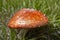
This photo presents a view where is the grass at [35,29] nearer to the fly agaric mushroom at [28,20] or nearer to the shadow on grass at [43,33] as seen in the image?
the shadow on grass at [43,33]

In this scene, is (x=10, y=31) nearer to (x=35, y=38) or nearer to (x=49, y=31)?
(x=35, y=38)

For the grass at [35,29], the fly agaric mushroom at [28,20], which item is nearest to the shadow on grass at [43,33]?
the grass at [35,29]

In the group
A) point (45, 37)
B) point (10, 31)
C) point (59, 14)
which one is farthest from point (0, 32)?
point (59, 14)

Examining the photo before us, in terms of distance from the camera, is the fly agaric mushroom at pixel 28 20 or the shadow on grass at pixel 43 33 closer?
the fly agaric mushroom at pixel 28 20

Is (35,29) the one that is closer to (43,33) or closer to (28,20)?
(43,33)

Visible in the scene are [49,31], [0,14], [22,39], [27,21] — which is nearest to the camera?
[27,21]

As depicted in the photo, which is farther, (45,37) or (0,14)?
(0,14)

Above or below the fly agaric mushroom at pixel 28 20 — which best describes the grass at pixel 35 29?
below

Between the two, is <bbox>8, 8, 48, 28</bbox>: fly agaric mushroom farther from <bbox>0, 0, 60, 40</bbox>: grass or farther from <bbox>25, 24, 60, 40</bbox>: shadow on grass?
<bbox>25, 24, 60, 40</bbox>: shadow on grass
